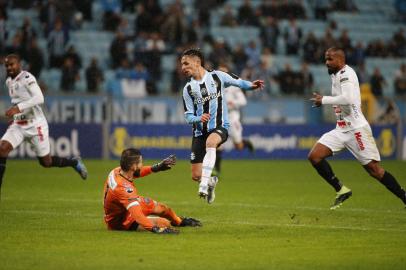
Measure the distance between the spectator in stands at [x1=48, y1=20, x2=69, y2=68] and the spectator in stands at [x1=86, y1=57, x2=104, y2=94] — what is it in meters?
1.24

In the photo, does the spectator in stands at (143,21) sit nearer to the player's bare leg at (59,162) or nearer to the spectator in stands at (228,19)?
the spectator in stands at (228,19)

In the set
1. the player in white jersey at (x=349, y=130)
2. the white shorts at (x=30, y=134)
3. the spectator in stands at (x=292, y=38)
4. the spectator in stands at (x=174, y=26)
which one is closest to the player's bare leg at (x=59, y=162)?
the white shorts at (x=30, y=134)

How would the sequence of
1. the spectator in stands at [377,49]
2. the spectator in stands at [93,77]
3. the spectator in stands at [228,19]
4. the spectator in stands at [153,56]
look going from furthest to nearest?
the spectator in stands at [377,49] → the spectator in stands at [228,19] → the spectator in stands at [153,56] → the spectator in stands at [93,77]

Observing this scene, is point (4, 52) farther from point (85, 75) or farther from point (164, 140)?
point (164, 140)

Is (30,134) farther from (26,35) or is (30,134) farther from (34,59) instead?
(26,35)

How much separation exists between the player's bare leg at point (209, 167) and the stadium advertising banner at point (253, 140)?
14.3 m

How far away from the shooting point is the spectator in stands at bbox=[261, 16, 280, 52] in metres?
31.1

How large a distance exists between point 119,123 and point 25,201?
1172 cm

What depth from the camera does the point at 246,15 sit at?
3177cm

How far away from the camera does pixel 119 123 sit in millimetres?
27141

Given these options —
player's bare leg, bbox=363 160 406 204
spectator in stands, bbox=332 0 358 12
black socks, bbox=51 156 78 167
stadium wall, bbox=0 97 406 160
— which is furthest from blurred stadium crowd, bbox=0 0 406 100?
player's bare leg, bbox=363 160 406 204

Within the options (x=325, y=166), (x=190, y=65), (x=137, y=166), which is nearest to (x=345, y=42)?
(x=325, y=166)

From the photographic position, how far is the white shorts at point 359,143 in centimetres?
1338

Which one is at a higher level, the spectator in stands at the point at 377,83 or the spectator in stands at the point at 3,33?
the spectator in stands at the point at 3,33
